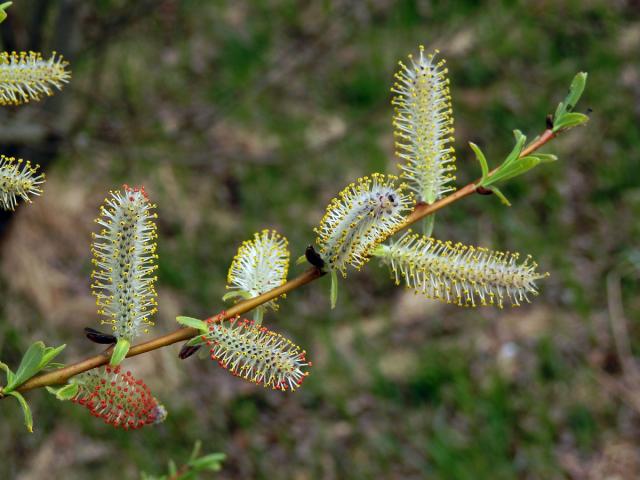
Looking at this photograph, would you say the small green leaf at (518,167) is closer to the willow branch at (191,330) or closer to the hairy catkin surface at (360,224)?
the willow branch at (191,330)

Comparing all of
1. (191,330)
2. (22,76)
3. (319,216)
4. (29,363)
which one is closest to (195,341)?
(191,330)

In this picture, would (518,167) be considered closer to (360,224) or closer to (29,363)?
(360,224)

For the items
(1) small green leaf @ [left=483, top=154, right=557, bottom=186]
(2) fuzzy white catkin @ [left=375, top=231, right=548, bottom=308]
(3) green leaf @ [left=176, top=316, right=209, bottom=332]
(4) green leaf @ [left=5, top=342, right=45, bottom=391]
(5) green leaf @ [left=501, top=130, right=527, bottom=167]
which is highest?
(5) green leaf @ [left=501, top=130, right=527, bottom=167]

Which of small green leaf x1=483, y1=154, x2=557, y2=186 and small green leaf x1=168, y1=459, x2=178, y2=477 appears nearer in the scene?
small green leaf x1=483, y1=154, x2=557, y2=186

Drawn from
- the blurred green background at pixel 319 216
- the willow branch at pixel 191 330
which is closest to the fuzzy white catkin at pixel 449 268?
the willow branch at pixel 191 330

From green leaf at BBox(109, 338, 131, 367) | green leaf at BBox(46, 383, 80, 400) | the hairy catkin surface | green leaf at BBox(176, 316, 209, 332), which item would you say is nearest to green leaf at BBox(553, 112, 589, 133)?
the hairy catkin surface

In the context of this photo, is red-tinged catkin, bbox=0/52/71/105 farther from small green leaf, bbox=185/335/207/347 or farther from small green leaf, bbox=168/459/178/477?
small green leaf, bbox=168/459/178/477
